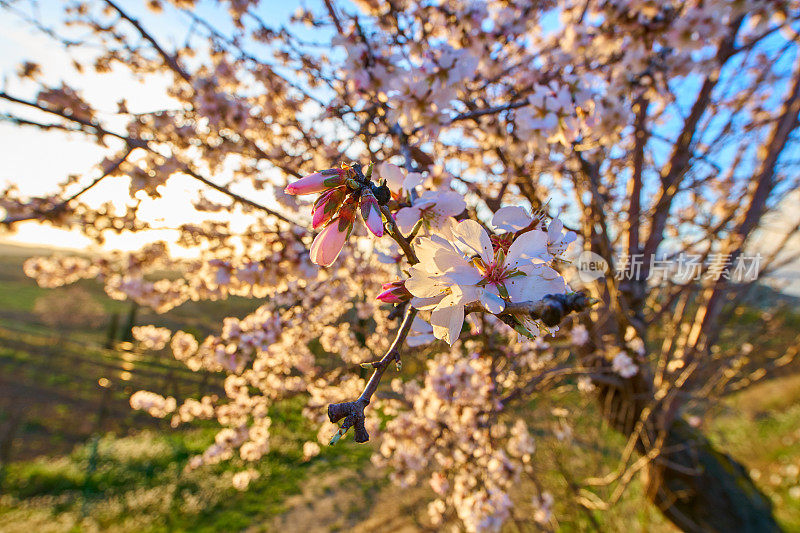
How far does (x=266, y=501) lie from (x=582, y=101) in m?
7.37

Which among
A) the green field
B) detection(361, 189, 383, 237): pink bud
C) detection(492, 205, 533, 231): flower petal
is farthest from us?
Answer: the green field

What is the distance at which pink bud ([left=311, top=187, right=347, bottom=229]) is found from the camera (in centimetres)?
58

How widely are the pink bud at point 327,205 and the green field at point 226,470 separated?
3709 millimetres

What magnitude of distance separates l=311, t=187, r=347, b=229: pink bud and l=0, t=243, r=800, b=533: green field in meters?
3.71

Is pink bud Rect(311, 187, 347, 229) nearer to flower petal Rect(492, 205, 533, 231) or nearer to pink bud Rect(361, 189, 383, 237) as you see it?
pink bud Rect(361, 189, 383, 237)

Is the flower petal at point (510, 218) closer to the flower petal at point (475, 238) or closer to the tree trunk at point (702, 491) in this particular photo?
the flower petal at point (475, 238)

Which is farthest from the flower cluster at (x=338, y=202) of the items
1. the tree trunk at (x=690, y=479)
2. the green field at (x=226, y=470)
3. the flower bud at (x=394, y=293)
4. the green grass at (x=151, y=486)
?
the green grass at (x=151, y=486)

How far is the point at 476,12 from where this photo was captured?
2.04 m

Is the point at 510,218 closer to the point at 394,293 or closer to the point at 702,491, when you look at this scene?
the point at 394,293

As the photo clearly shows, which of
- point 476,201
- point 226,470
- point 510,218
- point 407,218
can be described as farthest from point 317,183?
point 226,470

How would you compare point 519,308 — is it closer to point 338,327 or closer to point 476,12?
point 476,12

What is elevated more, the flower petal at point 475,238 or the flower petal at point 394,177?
the flower petal at point 394,177

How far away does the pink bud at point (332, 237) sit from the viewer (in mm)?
586

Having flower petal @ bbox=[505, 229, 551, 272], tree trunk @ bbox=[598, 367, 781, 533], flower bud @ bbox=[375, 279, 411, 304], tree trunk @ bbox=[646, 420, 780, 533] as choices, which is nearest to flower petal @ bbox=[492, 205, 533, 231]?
flower petal @ bbox=[505, 229, 551, 272]
